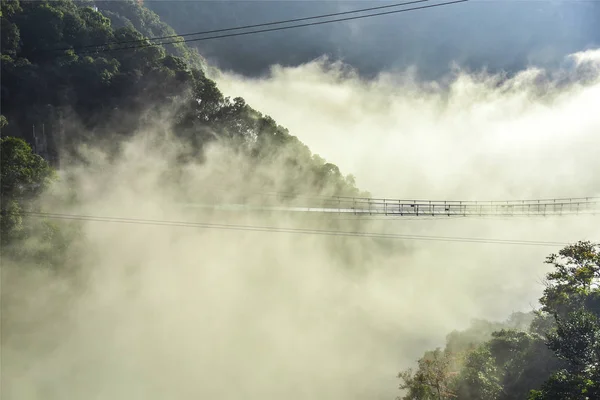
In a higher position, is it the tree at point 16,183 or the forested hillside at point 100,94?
the forested hillside at point 100,94

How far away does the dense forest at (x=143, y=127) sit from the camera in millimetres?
16672

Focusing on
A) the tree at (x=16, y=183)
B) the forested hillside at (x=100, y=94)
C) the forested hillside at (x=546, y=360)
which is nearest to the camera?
the forested hillside at (x=546, y=360)

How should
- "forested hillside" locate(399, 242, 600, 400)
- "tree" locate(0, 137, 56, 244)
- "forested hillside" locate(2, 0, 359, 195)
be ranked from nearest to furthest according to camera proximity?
"forested hillside" locate(399, 242, 600, 400), "tree" locate(0, 137, 56, 244), "forested hillside" locate(2, 0, 359, 195)

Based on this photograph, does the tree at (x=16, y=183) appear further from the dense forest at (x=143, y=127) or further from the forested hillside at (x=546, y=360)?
the forested hillside at (x=546, y=360)

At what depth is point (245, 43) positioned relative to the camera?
102062mm

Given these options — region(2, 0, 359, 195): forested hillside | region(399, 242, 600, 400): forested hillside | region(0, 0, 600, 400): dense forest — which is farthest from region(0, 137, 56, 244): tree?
region(399, 242, 600, 400): forested hillside

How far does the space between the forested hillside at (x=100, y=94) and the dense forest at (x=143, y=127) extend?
0.06m

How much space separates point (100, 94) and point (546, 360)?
29099 mm

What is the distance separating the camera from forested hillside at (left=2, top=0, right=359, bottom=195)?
2452 cm

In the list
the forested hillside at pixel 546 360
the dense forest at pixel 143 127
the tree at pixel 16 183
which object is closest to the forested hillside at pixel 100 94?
the dense forest at pixel 143 127

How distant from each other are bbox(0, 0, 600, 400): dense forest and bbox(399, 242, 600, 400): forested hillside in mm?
51

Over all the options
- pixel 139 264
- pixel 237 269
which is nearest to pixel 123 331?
pixel 139 264

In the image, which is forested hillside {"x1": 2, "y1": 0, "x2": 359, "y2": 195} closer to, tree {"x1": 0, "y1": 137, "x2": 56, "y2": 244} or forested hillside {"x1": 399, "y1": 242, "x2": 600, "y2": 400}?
tree {"x1": 0, "y1": 137, "x2": 56, "y2": 244}

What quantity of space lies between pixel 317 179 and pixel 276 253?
7272 mm
